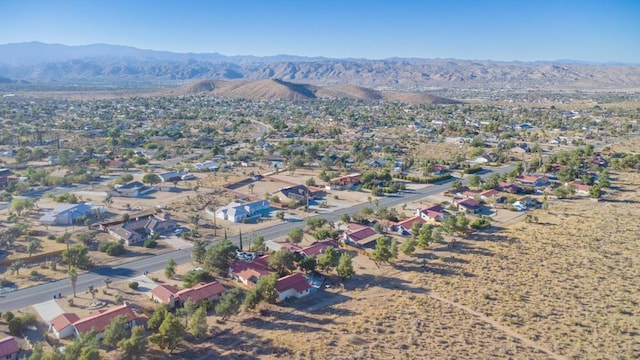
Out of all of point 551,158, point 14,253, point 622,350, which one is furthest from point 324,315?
point 551,158

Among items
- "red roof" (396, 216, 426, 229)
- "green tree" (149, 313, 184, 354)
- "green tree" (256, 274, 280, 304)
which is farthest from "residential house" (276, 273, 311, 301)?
"red roof" (396, 216, 426, 229)

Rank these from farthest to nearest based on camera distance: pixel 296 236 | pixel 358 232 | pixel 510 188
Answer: pixel 510 188
pixel 358 232
pixel 296 236

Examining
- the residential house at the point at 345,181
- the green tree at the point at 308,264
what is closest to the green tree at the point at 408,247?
the green tree at the point at 308,264

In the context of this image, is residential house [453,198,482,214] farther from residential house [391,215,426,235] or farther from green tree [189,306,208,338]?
green tree [189,306,208,338]

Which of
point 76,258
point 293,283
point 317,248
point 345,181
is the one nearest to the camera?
point 293,283

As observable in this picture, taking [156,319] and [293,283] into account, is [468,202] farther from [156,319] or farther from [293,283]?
[156,319]

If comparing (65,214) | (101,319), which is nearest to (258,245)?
(101,319)

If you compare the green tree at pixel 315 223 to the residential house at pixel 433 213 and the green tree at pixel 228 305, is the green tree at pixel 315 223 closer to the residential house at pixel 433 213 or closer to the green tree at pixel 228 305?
the residential house at pixel 433 213
